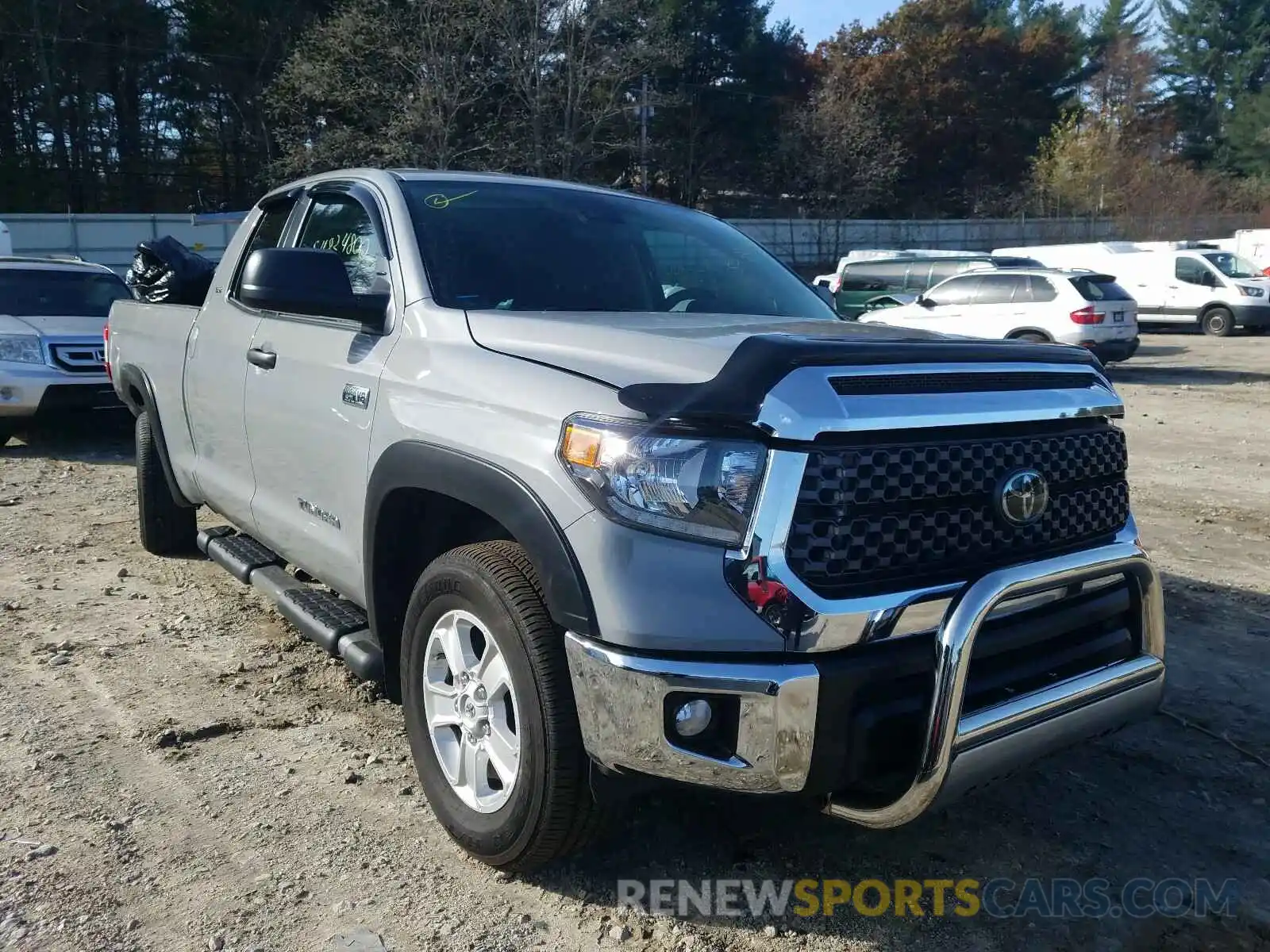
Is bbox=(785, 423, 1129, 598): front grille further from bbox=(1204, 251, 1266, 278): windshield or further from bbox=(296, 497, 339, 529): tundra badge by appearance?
bbox=(1204, 251, 1266, 278): windshield

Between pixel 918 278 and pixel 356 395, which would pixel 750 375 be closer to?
pixel 356 395

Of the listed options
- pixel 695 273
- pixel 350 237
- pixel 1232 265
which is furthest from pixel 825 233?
pixel 350 237

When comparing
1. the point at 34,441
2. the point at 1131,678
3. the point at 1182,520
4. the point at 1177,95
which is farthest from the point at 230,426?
the point at 1177,95

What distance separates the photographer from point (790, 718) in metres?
2.33

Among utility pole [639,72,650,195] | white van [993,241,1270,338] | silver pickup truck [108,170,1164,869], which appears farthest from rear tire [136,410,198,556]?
utility pole [639,72,650,195]

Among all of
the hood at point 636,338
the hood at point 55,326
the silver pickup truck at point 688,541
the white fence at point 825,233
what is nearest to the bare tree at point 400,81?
the white fence at point 825,233

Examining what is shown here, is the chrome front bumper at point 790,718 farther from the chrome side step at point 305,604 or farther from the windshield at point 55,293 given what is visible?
the windshield at point 55,293

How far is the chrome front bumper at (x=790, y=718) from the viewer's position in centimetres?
234

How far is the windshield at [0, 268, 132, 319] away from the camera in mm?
10031

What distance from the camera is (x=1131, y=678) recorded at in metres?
2.87

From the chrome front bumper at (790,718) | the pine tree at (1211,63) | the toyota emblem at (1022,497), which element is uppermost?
the pine tree at (1211,63)

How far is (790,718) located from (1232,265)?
26.2 meters

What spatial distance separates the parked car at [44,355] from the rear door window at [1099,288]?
516 inches

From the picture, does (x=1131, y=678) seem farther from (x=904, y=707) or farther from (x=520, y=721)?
(x=520, y=721)
